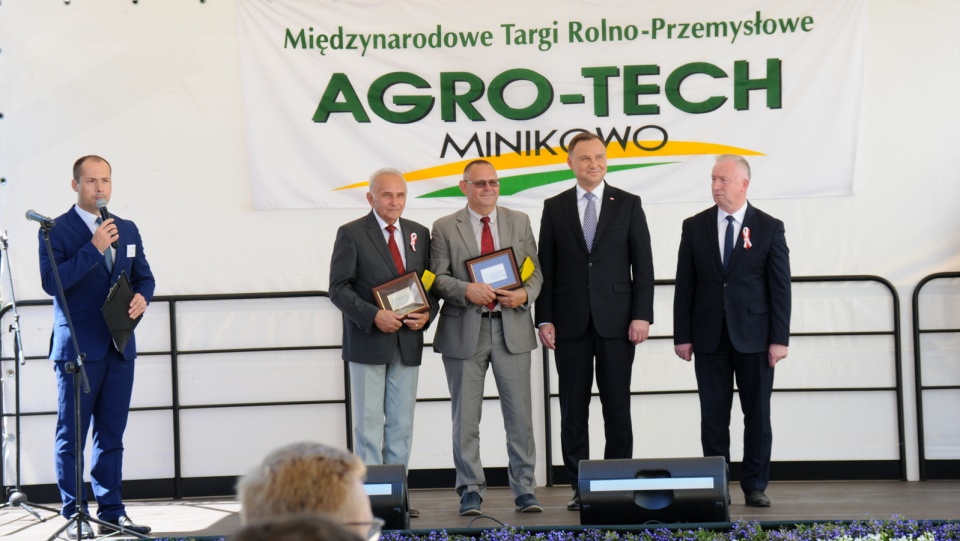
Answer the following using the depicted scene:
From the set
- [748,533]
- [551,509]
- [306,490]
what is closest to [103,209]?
[551,509]

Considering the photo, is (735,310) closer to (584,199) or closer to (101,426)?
(584,199)

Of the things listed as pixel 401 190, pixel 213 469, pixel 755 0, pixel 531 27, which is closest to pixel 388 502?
pixel 401 190

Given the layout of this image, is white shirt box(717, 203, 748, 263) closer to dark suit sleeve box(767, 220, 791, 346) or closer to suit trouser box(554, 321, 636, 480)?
dark suit sleeve box(767, 220, 791, 346)

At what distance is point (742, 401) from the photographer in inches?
209

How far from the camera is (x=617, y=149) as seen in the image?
6230mm

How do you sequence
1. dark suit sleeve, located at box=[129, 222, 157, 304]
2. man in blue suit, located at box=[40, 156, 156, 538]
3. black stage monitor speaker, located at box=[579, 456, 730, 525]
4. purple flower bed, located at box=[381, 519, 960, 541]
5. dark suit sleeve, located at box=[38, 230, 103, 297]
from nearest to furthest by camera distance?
purple flower bed, located at box=[381, 519, 960, 541] → black stage monitor speaker, located at box=[579, 456, 730, 525] → dark suit sleeve, located at box=[38, 230, 103, 297] → man in blue suit, located at box=[40, 156, 156, 538] → dark suit sleeve, located at box=[129, 222, 157, 304]

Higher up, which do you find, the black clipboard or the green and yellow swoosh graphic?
the green and yellow swoosh graphic

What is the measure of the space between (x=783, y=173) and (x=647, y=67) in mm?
994

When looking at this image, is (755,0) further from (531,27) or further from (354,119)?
(354,119)

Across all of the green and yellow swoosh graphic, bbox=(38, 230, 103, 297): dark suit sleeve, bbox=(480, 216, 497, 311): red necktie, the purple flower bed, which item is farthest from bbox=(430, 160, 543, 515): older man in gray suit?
bbox=(38, 230, 103, 297): dark suit sleeve

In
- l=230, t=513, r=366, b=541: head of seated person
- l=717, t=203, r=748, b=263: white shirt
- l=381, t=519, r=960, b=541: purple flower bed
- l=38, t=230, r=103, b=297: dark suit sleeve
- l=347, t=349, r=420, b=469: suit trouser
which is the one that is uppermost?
l=717, t=203, r=748, b=263: white shirt

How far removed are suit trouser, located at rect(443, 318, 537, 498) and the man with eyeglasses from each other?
337cm

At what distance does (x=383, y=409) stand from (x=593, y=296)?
1.16m

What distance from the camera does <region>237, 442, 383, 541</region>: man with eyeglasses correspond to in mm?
1659
